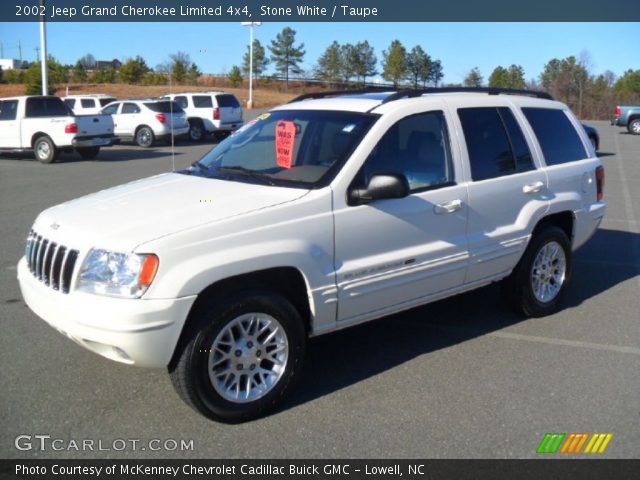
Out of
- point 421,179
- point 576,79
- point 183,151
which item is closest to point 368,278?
point 421,179

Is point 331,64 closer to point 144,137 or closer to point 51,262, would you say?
point 144,137

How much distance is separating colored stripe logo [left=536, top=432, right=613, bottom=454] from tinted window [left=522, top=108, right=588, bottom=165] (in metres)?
2.73

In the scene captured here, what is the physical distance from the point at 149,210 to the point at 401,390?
6.46 ft

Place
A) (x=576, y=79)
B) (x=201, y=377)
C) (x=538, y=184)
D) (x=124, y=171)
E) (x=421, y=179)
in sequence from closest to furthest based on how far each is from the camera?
(x=201, y=377) → (x=421, y=179) → (x=538, y=184) → (x=124, y=171) → (x=576, y=79)

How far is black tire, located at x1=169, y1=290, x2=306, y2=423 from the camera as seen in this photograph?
372cm

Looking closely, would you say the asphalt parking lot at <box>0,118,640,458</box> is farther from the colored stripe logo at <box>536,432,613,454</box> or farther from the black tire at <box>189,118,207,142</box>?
the black tire at <box>189,118,207,142</box>

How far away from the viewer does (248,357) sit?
396cm

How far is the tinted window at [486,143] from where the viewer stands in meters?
5.15

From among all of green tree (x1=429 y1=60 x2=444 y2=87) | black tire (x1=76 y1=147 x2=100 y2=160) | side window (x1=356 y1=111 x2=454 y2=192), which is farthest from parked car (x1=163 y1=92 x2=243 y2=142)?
side window (x1=356 y1=111 x2=454 y2=192)

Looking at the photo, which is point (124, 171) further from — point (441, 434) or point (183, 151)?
point (441, 434)
